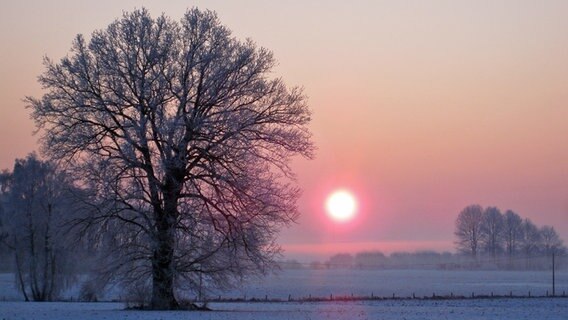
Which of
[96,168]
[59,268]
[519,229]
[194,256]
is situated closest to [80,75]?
[96,168]

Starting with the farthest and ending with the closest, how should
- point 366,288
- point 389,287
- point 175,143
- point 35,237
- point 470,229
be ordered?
1. point 470,229
2. point 389,287
3. point 366,288
4. point 35,237
5. point 175,143

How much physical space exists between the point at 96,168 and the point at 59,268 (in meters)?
31.0

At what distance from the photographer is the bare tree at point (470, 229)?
151250 mm

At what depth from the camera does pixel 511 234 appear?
155250 mm

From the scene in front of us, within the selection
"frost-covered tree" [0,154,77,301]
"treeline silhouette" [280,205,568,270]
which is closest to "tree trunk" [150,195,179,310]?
"frost-covered tree" [0,154,77,301]

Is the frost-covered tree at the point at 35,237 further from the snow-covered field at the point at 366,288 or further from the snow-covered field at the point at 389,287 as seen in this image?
the snow-covered field at the point at 389,287

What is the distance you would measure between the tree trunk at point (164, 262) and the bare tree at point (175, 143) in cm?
6

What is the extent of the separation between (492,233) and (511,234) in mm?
5439

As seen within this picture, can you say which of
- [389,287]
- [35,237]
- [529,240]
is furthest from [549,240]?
[35,237]

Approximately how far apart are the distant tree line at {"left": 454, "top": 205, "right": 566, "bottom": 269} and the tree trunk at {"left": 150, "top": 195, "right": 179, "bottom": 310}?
4752 inches

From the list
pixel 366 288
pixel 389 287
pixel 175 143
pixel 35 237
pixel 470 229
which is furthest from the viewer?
pixel 470 229

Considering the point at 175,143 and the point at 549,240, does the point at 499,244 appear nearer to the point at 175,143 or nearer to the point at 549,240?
the point at 549,240

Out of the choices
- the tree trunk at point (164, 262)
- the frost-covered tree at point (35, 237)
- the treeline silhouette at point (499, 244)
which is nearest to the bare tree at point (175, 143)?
the tree trunk at point (164, 262)

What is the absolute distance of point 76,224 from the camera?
118ft
